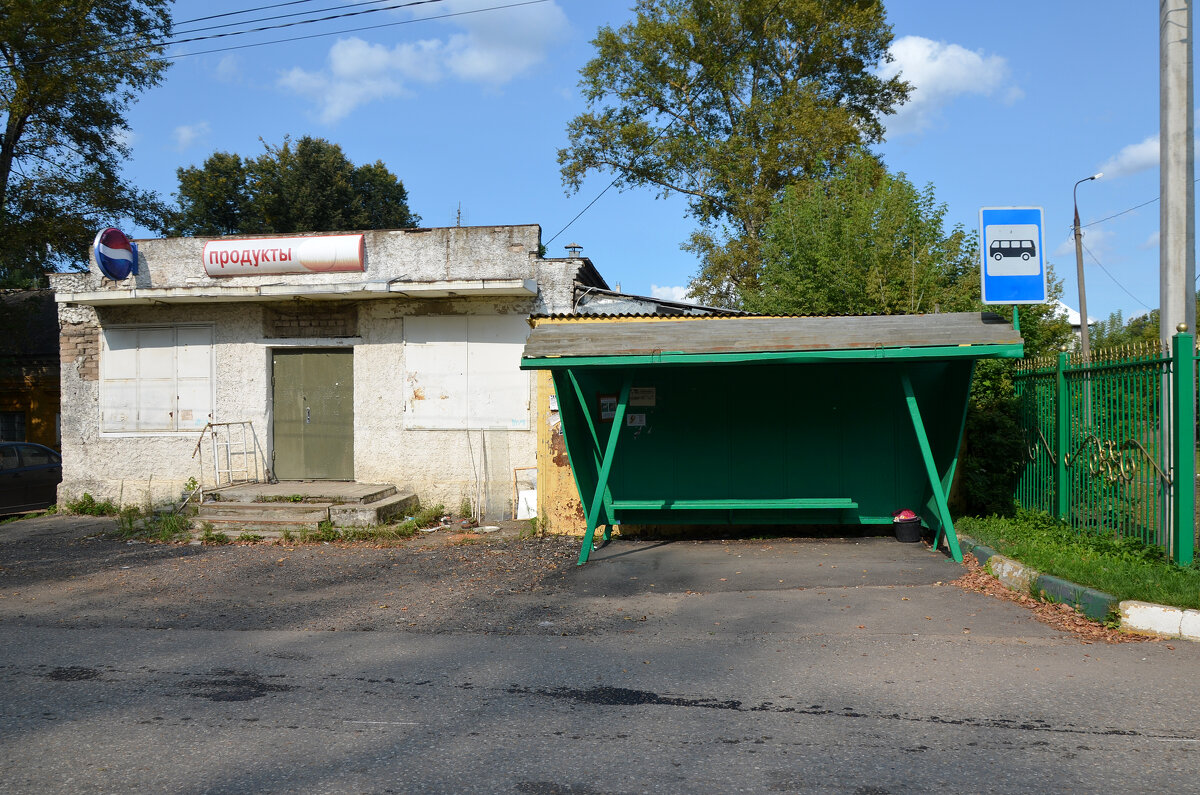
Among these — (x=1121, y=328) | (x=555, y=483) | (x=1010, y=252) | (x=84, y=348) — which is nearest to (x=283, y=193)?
(x=84, y=348)

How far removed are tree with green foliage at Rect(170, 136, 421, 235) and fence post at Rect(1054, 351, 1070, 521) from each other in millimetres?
27611

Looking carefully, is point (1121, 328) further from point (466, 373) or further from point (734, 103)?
point (466, 373)

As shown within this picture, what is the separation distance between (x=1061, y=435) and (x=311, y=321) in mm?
10401

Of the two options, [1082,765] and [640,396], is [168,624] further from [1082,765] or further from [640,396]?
[1082,765]

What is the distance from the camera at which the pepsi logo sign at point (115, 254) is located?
41.1 feet

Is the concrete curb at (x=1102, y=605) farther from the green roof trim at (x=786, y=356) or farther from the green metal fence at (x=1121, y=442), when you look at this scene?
the green roof trim at (x=786, y=356)

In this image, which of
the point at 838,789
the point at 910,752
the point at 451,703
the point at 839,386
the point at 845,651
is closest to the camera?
the point at 838,789

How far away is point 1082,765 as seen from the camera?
3.57 m

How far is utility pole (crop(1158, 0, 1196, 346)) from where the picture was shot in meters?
7.12

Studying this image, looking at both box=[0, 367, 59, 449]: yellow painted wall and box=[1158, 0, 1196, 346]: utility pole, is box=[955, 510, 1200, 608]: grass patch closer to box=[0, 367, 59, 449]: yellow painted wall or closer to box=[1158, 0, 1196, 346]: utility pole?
box=[1158, 0, 1196, 346]: utility pole

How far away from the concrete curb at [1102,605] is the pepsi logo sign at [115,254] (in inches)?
503

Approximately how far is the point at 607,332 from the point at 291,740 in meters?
5.38

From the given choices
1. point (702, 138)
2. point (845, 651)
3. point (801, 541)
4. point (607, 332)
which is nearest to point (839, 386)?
point (801, 541)

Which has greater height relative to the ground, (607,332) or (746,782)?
(607,332)
